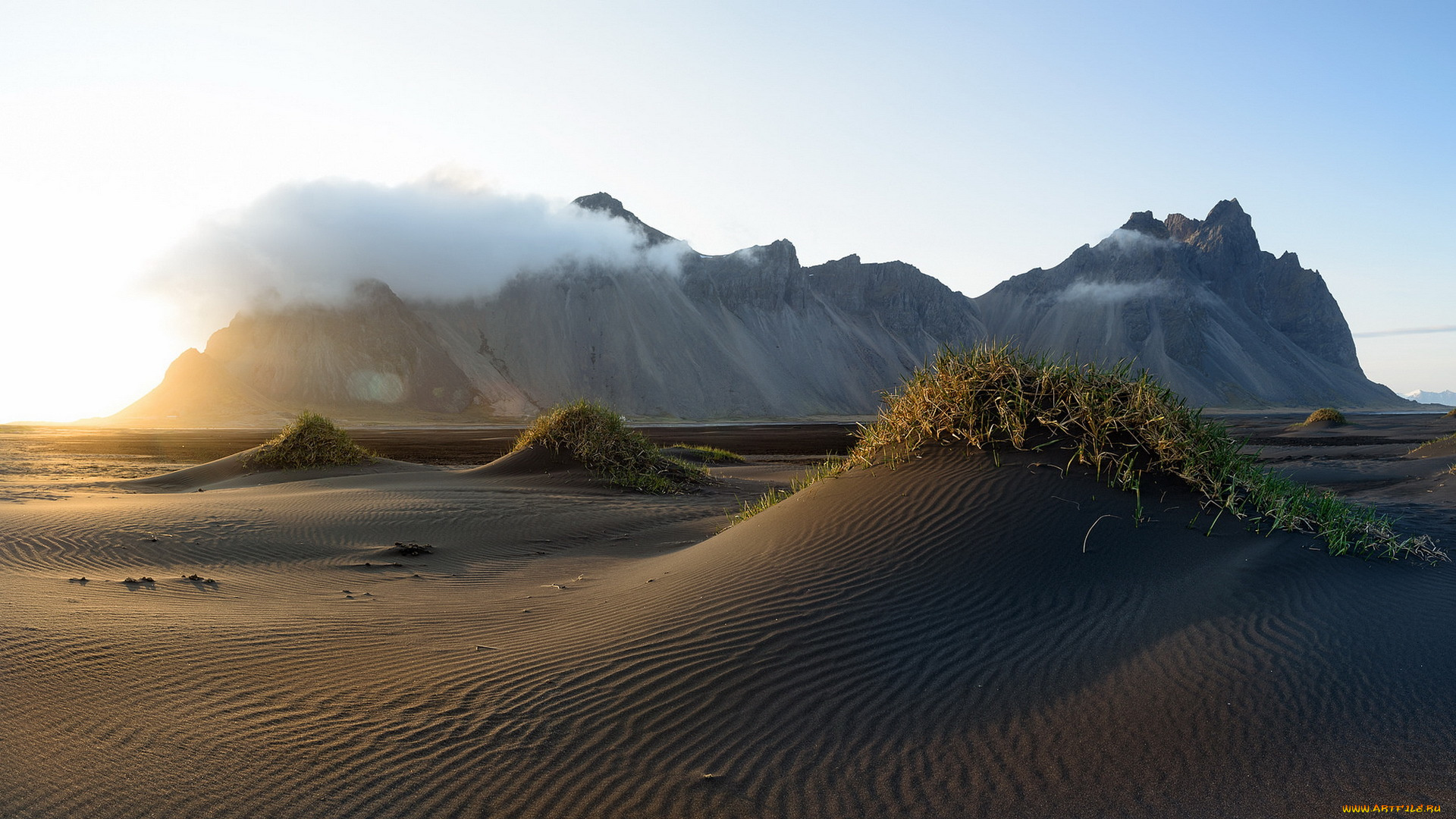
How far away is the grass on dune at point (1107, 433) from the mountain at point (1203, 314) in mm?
139852

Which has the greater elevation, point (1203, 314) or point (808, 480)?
point (1203, 314)

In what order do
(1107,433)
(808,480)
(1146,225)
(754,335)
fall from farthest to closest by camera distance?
(1146,225) → (754,335) → (808,480) → (1107,433)

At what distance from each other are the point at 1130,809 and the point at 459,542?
367 inches

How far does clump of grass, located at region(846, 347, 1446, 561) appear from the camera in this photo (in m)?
6.79

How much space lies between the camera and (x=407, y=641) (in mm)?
5188

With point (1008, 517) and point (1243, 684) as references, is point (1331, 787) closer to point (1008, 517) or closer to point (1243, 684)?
point (1243, 684)

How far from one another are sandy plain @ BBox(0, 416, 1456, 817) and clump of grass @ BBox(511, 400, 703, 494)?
9514mm

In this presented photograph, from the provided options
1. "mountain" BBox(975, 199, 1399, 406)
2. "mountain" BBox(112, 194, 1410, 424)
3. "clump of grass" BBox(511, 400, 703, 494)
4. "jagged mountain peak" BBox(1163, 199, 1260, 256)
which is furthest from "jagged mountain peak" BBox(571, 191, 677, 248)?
"jagged mountain peak" BBox(1163, 199, 1260, 256)

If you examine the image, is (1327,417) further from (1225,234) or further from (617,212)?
(1225,234)

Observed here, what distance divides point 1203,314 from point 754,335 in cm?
9773

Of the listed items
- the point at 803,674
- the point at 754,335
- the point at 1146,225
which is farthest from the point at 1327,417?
the point at 1146,225

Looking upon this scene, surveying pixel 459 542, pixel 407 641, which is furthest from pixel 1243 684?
pixel 459 542

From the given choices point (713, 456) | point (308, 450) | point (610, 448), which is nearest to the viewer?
point (610, 448)

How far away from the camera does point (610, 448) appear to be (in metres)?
18.4
